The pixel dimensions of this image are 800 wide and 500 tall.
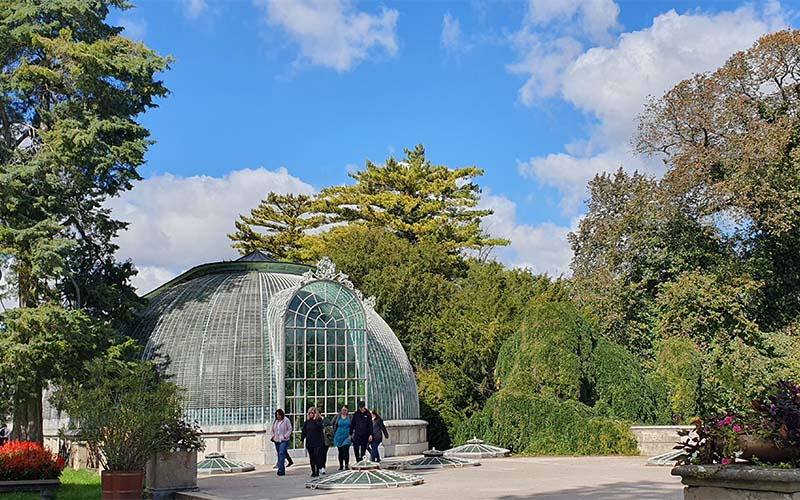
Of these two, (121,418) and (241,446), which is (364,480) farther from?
(241,446)

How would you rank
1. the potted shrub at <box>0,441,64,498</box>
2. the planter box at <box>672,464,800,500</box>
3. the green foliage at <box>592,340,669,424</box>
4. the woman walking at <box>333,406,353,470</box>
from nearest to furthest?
1. the planter box at <box>672,464,800,500</box>
2. the potted shrub at <box>0,441,64,498</box>
3. the woman walking at <box>333,406,353,470</box>
4. the green foliage at <box>592,340,669,424</box>

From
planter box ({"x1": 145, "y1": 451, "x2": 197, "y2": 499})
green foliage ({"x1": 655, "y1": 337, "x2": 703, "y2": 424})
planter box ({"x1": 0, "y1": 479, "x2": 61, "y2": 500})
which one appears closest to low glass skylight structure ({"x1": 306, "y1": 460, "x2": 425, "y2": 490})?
planter box ({"x1": 145, "y1": 451, "x2": 197, "y2": 499})

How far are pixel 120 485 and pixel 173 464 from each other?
2330 mm

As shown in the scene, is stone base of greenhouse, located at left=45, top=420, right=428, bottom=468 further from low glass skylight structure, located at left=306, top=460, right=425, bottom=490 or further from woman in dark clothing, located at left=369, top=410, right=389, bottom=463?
low glass skylight structure, located at left=306, top=460, right=425, bottom=490

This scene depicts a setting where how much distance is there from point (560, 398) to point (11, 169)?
18.5 meters

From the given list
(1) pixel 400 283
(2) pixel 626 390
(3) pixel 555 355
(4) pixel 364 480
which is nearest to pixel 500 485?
(4) pixel 364 480

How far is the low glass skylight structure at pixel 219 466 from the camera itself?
20844mm

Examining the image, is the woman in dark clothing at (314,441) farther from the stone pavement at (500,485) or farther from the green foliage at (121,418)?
the green foliage at (121,418)

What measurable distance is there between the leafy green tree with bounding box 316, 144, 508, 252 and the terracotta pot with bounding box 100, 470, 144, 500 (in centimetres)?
3837

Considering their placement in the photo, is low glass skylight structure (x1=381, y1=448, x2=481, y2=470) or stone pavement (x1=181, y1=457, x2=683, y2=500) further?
low glass skylight structure (x1=381, y1=448, x2=481, y2=470)

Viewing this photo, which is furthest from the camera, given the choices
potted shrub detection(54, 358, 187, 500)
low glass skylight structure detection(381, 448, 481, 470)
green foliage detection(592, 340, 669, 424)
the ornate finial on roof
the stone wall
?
green foliage detection(592, 340, 669, 424)

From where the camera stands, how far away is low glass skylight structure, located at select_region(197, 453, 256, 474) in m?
20.8

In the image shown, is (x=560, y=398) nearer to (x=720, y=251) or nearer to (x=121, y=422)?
(x=720, y=251)

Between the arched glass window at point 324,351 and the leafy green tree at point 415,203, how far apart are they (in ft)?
83.6
